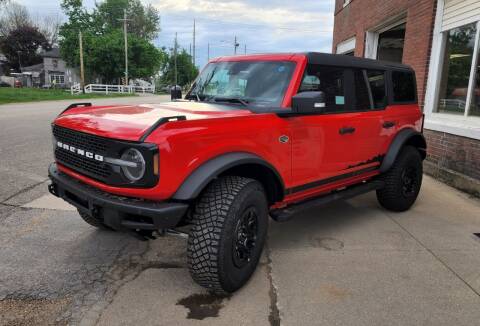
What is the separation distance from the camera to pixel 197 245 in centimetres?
293

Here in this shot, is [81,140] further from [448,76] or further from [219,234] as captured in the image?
[448,76]

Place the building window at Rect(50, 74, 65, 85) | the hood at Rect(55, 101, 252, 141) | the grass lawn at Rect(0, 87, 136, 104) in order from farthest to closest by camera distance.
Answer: the building window at Rect(50, 74, 65, 85)
the grass lawn at Rect(0, 87, 136, 104)
the hood at Rect(55, 101, 252, 141)

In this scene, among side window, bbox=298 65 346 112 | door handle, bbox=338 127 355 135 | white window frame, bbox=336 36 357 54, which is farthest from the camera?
white window frame, bbox=336 36 357 54

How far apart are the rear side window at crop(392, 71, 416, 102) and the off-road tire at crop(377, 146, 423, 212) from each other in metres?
0.64

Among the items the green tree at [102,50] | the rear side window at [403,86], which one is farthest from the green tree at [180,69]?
the rear side window at [403,86]

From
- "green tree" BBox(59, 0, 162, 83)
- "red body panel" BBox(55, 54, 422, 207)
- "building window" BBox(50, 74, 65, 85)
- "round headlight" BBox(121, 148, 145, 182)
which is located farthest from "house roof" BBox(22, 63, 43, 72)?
"round headlight" BBox(121, 148, 145, 182)

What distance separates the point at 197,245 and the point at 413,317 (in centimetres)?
161

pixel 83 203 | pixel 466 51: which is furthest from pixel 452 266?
pixel 466 51

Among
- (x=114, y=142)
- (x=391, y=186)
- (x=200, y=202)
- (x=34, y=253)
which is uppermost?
(x=114, y=142)

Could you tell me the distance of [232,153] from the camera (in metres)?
3.09

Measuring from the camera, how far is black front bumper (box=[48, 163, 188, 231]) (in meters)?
2.71

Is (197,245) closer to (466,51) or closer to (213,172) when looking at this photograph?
(213,172)

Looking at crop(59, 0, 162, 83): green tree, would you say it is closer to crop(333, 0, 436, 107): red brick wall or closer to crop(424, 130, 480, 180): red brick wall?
crop(333, 0, 436, 107): red brick wall

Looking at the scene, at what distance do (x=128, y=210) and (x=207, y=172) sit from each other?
588mm
